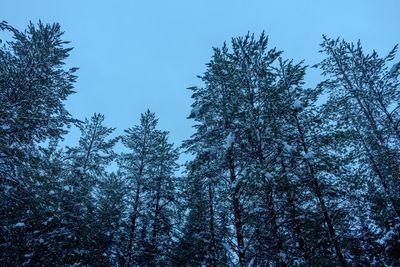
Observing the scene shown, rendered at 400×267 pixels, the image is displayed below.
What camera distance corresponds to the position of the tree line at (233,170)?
915 centimetres

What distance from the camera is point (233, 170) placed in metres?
11.6

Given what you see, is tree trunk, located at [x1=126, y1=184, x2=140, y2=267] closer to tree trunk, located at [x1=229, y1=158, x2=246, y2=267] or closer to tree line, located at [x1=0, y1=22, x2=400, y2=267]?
tree line, located at [x1=0, y1=22, x2=400, y2=267]

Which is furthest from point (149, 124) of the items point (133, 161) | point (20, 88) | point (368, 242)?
point (368, 242)

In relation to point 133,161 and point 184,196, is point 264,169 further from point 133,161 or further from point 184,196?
point 133,161

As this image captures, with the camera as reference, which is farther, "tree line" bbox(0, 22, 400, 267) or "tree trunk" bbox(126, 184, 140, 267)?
"tree trunk" bbox(126, 184, 140, 267)

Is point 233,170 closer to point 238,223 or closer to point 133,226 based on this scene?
point 238,223

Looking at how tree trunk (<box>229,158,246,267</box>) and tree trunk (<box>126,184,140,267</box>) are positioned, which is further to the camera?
tree trunk (<box>126,184,140,267</box>)

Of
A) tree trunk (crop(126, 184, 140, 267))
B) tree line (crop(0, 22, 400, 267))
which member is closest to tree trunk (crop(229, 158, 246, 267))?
tree line (crop(0, 22, 400, 267))

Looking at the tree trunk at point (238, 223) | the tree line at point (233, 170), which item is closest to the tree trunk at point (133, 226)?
the tree line at point (233, 170)

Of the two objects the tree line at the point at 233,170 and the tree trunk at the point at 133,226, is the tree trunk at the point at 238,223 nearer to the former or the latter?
the tree line at the point at 233,170

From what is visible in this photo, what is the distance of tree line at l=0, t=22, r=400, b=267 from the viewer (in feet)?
30.0

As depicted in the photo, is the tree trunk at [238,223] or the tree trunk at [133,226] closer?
the tree trunk at [238,223]

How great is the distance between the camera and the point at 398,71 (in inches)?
564

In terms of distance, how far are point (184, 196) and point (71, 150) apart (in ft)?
27.0
